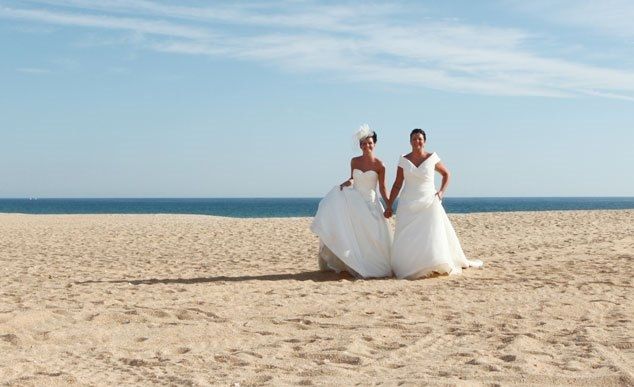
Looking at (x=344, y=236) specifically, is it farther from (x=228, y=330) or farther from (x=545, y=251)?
(x=545, y=251)

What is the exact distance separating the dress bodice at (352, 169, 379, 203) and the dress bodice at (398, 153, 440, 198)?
1.52ft

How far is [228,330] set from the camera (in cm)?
726

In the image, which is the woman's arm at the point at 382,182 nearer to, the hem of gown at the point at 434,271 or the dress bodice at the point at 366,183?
the dress bodice at the point at 366,183

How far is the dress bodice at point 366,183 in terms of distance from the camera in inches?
447

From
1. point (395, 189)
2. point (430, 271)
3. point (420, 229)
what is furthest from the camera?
point (395, 189)

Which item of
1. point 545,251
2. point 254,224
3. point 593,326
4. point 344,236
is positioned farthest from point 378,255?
point 254,224

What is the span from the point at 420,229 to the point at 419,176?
2.62 ft

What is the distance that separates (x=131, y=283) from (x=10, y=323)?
3.58 m

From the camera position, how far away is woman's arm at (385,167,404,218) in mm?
11414

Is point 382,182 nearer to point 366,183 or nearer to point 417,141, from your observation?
point 366,183

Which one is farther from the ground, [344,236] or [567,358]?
[344,236]

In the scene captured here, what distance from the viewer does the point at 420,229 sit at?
36.4ft

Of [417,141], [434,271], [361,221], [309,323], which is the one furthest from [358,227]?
[309,323]

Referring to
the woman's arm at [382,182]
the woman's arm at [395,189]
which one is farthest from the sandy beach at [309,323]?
the woman's arm at [382,182]
